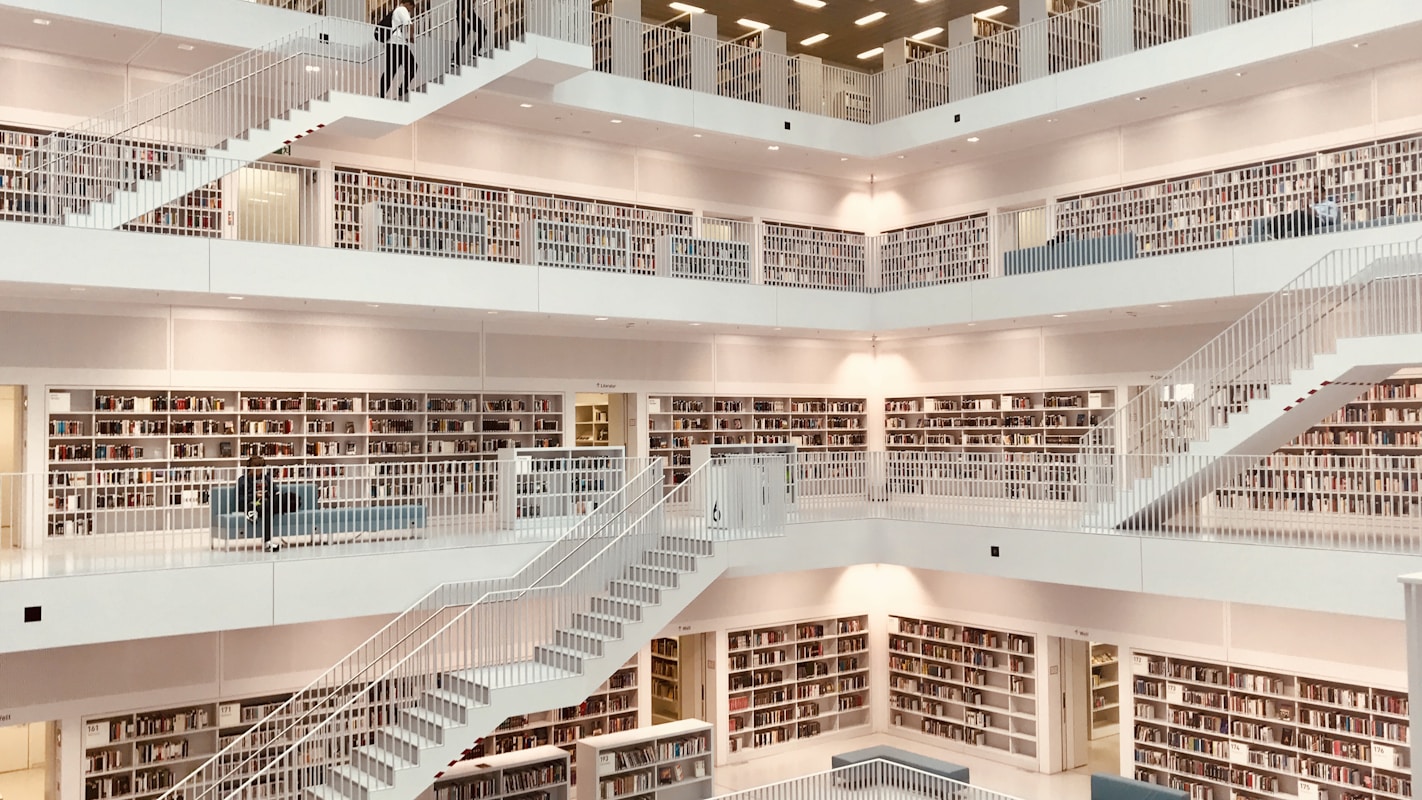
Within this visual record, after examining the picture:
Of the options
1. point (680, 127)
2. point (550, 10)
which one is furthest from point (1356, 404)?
point (550, 10)

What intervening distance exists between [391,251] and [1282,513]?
33.5 feet

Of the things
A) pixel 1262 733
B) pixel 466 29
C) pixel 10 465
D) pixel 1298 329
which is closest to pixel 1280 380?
pixel 1298 329

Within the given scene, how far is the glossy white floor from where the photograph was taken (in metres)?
16.1

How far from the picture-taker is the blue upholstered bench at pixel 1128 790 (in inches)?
513

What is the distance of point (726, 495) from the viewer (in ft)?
46.7

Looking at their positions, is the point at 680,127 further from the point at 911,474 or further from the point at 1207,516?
the point at 1207,516

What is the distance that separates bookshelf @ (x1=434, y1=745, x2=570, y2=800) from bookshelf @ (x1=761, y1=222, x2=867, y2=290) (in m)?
7.66

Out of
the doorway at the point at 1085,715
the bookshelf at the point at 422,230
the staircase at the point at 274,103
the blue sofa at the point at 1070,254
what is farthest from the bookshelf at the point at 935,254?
the bookshelf at the point at 422,230

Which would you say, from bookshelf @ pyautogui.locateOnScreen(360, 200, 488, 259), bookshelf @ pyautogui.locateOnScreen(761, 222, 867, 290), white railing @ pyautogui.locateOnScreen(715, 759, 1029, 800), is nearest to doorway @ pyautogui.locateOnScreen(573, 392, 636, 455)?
bookshelf @ pyautogui.locateOnScreen(761, 222, 867, 290)

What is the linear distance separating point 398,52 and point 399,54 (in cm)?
2

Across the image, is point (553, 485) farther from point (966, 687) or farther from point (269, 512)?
point (966, 687)

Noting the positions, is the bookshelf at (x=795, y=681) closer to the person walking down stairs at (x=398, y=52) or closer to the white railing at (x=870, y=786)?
the white railing at (x=870, y=786)

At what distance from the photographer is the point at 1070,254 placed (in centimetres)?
1628

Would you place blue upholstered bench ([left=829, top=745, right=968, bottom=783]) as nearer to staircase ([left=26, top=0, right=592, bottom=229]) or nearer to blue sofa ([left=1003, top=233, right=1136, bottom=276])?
blue sofa ([left=1003, top=233, right=1136, bottom=276])
